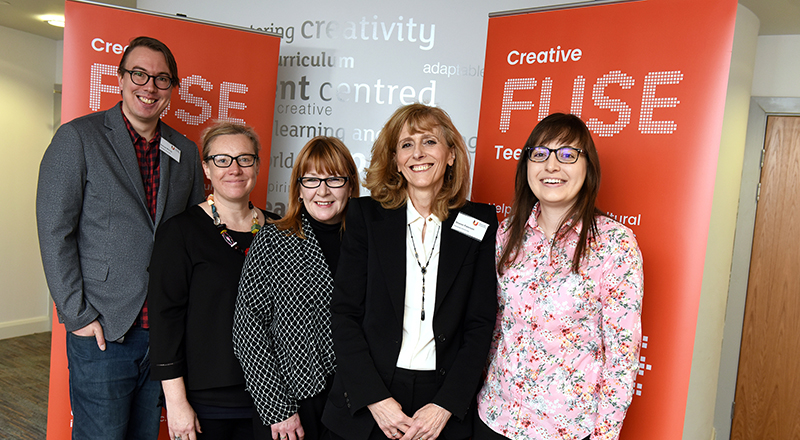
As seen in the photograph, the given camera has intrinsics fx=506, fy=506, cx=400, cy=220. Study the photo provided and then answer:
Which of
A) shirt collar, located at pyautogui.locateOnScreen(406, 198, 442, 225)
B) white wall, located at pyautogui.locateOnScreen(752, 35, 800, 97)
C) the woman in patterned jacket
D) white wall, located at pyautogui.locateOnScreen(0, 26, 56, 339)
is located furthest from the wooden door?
white wall, located at pyautogui.locateOnScreen(0, 26, 56, 339)

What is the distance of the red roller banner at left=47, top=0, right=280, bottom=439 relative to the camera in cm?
288

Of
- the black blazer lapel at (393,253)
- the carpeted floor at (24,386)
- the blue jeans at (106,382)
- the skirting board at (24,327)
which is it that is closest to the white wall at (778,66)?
the black blazer lapel at (393,253)

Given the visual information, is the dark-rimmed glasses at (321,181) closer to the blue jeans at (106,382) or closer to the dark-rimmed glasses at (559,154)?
the dark-rimmed glasses at (559,154)

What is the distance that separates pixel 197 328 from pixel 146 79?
46.0 inches

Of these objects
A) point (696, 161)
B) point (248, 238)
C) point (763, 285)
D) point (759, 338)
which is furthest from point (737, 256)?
point (248, 238)

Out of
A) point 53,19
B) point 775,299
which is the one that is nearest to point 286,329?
point 775,299

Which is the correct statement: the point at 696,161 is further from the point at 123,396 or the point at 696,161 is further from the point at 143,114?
the point at 123,396

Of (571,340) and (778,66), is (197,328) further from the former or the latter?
(778,66)

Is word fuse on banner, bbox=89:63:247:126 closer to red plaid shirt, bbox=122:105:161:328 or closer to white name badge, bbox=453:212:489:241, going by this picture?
red plaid shirt, bbox=122:105:161:328

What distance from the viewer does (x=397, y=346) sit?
1.67 m

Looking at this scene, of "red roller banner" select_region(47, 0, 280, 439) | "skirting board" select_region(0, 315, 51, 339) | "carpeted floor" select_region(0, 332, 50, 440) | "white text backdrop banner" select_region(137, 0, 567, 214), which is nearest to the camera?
"red roller banner" select_region(47, 0, 280, 439)

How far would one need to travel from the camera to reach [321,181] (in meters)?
1.91

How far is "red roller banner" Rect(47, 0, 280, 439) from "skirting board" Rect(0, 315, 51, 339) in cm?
401

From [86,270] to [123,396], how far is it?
1.82 feet
